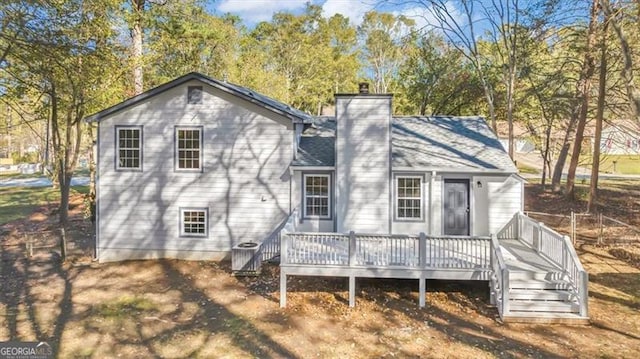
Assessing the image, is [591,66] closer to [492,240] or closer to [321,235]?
[492,240]

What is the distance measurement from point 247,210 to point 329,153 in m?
3.18

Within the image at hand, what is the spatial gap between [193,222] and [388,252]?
649cm

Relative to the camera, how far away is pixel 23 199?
28.7m

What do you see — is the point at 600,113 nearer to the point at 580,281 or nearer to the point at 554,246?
the point at 554,246

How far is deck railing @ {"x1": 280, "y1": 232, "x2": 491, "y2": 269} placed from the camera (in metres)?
9.86

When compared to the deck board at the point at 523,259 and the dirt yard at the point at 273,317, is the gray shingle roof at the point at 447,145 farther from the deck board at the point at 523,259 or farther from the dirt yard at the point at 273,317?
the dirt yard at the point at 273,317

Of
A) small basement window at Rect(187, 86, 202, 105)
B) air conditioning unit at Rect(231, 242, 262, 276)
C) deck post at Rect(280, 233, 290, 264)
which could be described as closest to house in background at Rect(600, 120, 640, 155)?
deck post at Rect(280, 233, 290, 264)

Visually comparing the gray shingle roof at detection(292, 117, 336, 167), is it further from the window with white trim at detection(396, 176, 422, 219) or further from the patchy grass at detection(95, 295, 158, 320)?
the patchy grass at detection(95, 295, 158, 320)

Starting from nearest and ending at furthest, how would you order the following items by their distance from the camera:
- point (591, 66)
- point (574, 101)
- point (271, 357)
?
point (271, 357) < point (591, 66) < point (574, 101)

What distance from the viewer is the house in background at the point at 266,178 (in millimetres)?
12422

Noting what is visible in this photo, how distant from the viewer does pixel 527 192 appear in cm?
2564

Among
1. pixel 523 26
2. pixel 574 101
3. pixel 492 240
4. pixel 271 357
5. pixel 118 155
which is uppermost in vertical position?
pixel 523 26

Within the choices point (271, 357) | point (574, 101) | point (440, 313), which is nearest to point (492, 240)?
point (440, 313)

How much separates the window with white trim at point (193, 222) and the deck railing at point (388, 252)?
14.1 feet
